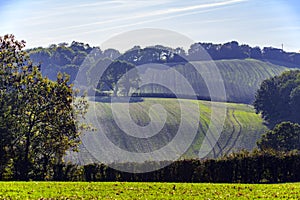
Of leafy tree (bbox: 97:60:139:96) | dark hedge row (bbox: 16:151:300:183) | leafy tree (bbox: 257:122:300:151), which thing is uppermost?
leafy tree (bbox: 97:60:139:96)

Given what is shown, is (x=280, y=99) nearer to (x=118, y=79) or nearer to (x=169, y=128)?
(x=169, y=128)

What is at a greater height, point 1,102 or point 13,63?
point 13,63

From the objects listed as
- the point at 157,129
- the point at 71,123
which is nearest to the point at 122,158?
the point at 157,129

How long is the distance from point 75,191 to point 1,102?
74.3 ft

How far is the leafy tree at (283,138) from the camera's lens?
61800mm

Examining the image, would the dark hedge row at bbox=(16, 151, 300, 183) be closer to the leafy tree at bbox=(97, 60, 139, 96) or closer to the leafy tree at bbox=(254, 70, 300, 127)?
the leafy tree at bbox=(254, 70, 300, 127)

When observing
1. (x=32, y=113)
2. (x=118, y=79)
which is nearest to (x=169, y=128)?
(x=118, y=79)

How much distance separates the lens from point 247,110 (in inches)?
5320

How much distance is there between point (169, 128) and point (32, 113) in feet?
216

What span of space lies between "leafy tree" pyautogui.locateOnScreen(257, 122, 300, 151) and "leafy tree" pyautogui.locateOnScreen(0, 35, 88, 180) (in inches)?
1194

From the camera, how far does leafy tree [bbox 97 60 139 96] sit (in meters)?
151

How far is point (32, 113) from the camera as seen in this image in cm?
4153

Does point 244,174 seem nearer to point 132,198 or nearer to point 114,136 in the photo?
point 132,198

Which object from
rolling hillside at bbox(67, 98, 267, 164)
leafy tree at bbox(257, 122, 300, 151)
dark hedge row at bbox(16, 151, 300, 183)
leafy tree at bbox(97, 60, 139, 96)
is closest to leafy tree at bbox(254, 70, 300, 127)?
rolling hillside at bbox(67, 98, 267, 164)
